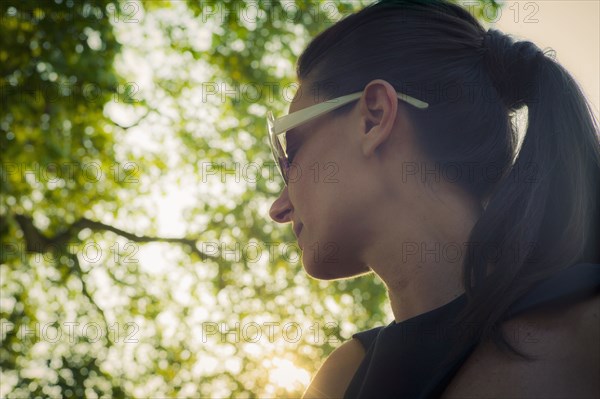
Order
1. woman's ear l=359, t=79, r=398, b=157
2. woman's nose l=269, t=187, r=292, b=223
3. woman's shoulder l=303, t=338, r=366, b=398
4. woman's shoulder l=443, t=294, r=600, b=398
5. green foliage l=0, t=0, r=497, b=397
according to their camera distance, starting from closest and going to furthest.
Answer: woman's shoulder l=443, t=294, r=600, b=398, woman's ear l=359, t=79, r=398, b=157, woman's shoulder l=303, t=338, r=366, b=398, woman's nose l=269, t=187, r=292, b=223, green foliage l=0, t=0, r=497, b=397

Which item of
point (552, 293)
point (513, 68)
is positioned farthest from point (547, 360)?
point (513, 68)

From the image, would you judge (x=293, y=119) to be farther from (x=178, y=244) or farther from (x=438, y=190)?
(x=178, y=244)

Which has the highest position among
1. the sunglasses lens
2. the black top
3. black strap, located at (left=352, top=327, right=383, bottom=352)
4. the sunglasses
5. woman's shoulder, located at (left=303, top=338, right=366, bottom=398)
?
the sunglasses

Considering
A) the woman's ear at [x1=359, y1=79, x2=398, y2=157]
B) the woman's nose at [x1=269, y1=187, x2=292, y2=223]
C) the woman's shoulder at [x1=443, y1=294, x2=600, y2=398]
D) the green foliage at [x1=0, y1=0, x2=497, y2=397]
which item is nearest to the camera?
the woman's shoulder at [x1=443, y1=294, x2=600, y2=398]

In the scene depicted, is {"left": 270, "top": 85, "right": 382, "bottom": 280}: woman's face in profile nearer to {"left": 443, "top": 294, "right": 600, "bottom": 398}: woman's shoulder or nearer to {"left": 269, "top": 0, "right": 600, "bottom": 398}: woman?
{"left": 269, "top": 0, "right": 600, "bottom": 398}: woman

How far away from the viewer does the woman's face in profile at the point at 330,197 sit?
1.99 metres

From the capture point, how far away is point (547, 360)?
150 centimetres

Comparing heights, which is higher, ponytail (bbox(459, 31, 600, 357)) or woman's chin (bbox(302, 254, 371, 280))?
ponytail (bbox(459, 31, 600, 357))

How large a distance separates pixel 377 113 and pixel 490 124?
0.30 meters

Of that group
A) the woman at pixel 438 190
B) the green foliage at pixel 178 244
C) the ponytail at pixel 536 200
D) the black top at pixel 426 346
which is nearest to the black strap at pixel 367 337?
the woman at pixel 438 190

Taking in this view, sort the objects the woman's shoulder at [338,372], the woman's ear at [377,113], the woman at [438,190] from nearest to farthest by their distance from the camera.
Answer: the woman at [438,190], the woman's ear at [377,113], the woman's shoulder at [338,372]

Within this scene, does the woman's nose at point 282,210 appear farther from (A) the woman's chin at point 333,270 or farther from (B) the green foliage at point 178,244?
(B) the green foliage at point 178,244

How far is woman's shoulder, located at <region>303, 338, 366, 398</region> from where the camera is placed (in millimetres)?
2104

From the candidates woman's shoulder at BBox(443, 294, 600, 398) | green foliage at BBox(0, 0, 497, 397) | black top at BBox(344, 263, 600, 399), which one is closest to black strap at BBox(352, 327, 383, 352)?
black top at BBox(344, 263, 600, 399)
